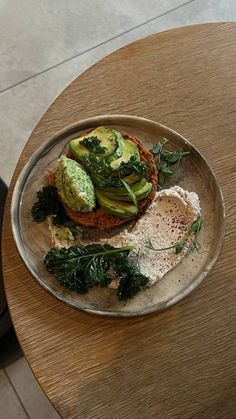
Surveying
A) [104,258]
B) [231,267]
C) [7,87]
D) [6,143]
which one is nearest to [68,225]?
[104,258]

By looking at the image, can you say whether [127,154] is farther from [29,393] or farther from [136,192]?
[29,393]

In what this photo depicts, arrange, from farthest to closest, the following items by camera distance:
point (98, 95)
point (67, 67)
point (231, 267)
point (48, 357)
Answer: point (67, 67)
point (98, 95)
point (231, 267)
point (48, 357)

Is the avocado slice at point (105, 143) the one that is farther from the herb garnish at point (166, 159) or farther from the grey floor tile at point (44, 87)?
the grey floor tile at point (44, 87)

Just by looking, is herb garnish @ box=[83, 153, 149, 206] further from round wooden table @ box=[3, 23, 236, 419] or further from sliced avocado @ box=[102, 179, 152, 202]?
round wooden table @ box=[3, 23, 236, 419]

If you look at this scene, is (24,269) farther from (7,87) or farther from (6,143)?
(7,87)

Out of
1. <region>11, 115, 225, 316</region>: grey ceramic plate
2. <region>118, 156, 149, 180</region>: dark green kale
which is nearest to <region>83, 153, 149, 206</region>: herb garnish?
<region>118, 156, 149, 180</region>: dark green kale
